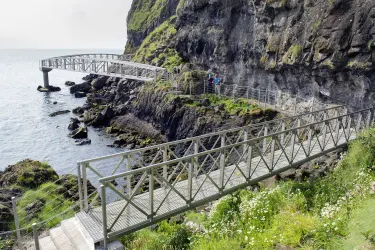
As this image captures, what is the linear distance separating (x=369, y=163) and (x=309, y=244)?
478 cm

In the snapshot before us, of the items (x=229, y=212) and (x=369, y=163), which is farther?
(x=369, y=163)

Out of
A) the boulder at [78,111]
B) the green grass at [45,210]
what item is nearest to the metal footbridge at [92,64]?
the boulder at [78,111]

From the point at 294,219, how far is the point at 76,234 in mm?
Result: 5125

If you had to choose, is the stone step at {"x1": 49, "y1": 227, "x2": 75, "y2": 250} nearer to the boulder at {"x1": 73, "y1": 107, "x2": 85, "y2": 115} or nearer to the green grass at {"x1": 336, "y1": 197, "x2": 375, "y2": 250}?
the green grass at {"x1": 336, "y1": 197, "x2": 375, "y2": 250}

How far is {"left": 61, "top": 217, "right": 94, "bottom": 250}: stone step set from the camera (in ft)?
21.9

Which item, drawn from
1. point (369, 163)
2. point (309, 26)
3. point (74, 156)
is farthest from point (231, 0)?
point (369, 163)

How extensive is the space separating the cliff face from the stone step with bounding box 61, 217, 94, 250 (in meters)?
Result: 15.4

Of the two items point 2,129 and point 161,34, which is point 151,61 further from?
point 2,129

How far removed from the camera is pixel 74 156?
25.6 m

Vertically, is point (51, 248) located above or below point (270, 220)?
below

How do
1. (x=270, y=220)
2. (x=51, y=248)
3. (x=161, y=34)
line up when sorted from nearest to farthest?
(x=51, y=248) < (x=270, y=220) < (x=161, y=34)

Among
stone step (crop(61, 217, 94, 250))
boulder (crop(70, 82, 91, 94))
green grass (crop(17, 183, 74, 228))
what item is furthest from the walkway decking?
boulder (crop(70, 82, 91, 94))

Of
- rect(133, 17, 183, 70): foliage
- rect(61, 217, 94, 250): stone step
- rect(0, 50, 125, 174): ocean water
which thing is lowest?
rect(0, 50, 125, 174): ocean water

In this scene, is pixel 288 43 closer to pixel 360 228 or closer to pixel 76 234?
pixel 360 228
